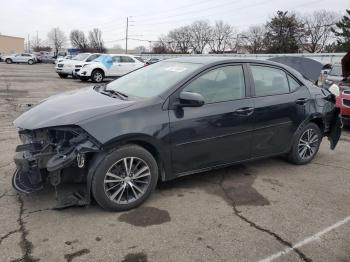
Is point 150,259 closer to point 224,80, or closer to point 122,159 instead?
point 122,159

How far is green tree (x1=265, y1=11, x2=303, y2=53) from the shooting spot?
197 ft

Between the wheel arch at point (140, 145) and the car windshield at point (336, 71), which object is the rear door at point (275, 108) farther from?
the car windshield at point (336, 71)

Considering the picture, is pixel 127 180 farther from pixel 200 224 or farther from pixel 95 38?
pixel 95 38

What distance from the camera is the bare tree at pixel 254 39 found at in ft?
231

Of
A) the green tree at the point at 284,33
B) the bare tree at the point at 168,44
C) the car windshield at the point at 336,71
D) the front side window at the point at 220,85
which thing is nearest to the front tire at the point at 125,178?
the front side window at the point at 220,85

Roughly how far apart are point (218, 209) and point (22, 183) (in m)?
2.10

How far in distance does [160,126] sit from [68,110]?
3.23 ft

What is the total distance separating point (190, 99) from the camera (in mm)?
3949

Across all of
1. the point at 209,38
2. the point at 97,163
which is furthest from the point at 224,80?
the point at 209,38

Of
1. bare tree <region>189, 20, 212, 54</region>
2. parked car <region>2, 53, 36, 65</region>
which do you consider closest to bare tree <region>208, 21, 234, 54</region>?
bare tree <region>189, 20, 212, 54</region>

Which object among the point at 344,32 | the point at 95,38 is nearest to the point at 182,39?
the point at 95,38

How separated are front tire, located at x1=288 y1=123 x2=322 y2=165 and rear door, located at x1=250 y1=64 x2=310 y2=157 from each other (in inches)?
7.2

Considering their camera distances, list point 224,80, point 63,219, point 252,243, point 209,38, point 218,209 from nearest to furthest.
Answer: point 252,243, point 63,219, point 218,209, point 224,80, point 209,38

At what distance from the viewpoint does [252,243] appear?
329 cm
